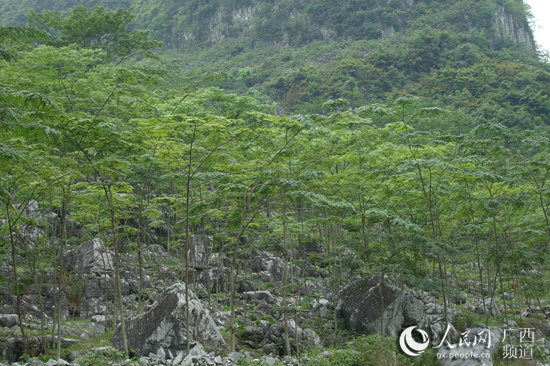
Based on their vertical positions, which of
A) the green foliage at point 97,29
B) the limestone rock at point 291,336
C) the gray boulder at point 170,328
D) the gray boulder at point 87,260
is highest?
the green foliage at point 97,29

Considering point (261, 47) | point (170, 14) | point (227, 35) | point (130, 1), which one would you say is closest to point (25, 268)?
point (261, 47)

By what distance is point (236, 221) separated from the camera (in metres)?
9.28

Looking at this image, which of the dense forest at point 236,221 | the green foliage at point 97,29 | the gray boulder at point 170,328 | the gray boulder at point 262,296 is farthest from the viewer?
the green foliage at point 97,29

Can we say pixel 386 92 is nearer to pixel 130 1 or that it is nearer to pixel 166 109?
pixel 166 109

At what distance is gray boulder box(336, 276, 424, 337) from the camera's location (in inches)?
468

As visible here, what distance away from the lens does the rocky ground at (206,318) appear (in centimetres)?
908

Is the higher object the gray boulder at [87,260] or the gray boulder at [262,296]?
the gray boulder at [87,260]

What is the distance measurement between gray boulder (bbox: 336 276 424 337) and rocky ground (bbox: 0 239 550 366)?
0.03m

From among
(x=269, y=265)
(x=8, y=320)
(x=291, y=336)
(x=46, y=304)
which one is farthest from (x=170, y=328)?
(x=269, y=265)

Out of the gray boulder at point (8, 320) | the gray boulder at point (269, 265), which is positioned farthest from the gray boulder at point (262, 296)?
the gray boulder at point (8, 320)

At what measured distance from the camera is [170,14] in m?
71.8

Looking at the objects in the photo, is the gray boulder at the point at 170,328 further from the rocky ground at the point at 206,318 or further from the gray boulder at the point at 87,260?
the gray boulder at the point at 87,260

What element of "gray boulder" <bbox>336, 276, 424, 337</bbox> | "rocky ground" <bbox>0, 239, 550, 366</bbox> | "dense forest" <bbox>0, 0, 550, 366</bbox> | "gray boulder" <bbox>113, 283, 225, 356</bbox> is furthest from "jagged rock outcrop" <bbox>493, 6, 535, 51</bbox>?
"gray boulder" <bbox>113, 283, 225, 356</bbox>

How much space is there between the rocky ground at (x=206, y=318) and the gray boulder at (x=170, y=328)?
0.07 ft
